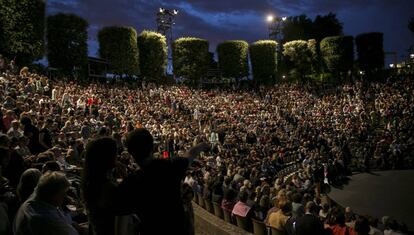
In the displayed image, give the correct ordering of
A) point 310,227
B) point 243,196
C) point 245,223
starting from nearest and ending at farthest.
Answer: point 310,227 < point 245,223 < point 243,196

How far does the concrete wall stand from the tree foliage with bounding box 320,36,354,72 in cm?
4640

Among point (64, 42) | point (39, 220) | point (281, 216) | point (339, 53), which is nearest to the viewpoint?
point (39, 220)

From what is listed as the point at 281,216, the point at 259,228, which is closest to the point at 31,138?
the point at 259,228

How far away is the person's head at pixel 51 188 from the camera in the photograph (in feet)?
9.80

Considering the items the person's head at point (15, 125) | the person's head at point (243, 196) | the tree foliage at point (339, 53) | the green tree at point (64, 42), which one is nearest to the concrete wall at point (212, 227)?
the person's head at point (243, 196)

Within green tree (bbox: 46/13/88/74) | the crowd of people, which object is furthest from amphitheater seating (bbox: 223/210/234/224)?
green tree (bbox: 46/13/88/74)

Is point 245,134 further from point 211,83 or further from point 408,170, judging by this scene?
point 211,83

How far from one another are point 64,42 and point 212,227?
105 feet

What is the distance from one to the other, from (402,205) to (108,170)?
14.0m

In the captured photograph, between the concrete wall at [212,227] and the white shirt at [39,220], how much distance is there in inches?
195

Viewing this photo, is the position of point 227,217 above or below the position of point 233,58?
below

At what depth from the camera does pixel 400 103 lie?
27875 mm

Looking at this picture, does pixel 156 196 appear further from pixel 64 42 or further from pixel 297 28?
pixel 297 28

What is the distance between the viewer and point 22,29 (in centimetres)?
3058
